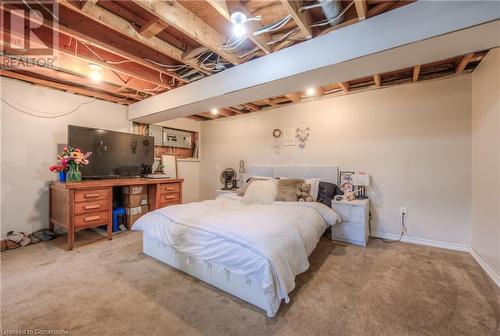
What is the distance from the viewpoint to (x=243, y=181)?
477 centimetres

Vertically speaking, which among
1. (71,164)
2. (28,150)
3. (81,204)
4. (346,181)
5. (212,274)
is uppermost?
(28,150)

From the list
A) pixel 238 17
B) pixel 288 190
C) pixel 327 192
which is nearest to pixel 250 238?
pixel 288 190

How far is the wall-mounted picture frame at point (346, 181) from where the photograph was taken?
132 inches

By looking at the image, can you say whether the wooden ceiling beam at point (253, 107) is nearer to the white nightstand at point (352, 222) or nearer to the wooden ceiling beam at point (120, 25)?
the wooden ceiling beam at point (120, 25)

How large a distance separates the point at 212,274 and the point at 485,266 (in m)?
2.86

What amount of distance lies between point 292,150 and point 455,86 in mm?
2433

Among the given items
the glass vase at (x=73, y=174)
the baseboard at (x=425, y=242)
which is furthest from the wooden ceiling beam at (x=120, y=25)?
the baseboard at (x=425, y=242)

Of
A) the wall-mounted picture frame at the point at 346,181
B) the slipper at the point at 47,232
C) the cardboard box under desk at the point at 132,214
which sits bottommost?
the slipper at the point at 47,232

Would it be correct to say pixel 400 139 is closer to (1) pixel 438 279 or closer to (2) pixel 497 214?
(2) pixel 497 214

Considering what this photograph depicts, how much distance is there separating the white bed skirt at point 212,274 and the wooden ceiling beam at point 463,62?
3231 millimetres

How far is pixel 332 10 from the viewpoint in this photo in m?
1.70

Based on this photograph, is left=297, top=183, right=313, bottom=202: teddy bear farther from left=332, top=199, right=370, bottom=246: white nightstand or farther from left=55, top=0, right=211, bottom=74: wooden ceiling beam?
left=55, top=0, right=211, bottom=74: wooden ceiling beam

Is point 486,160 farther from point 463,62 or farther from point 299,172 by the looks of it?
point 299,172

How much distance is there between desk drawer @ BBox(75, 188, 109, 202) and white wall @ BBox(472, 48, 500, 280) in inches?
182
